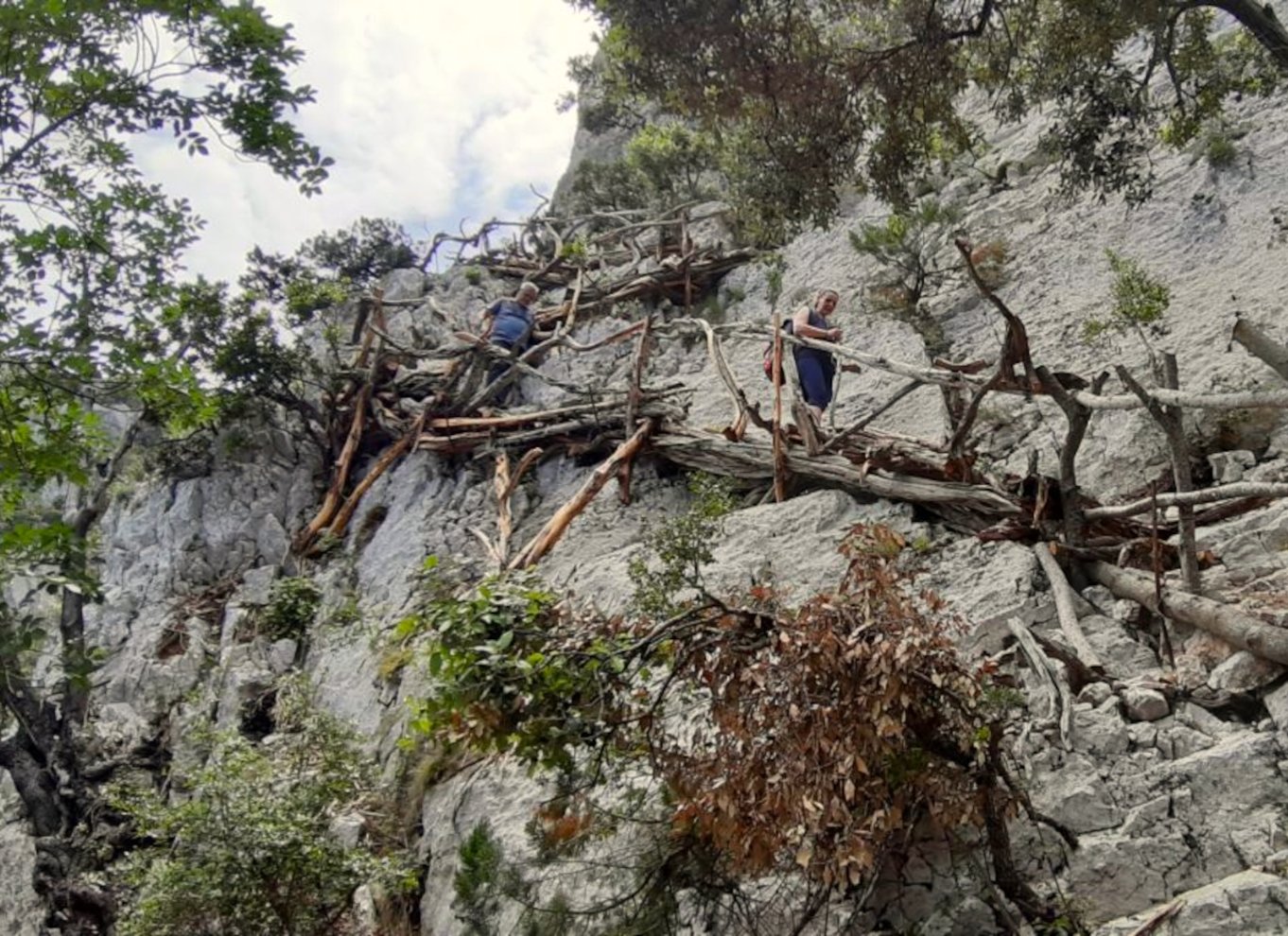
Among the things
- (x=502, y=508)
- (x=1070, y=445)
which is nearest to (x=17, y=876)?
(x=502, y=508)

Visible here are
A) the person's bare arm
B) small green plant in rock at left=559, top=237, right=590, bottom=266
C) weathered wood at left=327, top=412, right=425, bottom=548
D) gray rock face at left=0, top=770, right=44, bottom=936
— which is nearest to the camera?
gray rock face at left=0, top=770, right=44, bottom=936

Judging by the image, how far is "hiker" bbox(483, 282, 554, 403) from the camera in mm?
12586

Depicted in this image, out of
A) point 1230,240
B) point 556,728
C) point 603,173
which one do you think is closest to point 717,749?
point 556,728

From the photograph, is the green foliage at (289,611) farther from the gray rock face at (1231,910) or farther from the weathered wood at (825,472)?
the gray rock face at (1231,910)

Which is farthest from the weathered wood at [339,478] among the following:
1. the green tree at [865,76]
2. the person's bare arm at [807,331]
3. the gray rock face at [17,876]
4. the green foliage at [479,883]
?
the green foliage at [479,883]

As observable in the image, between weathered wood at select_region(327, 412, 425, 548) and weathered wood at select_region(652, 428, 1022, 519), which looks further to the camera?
weathered wood at select_region(327, 412, 425, 548)

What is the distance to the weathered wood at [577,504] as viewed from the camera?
915cm

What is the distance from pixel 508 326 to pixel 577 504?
402 cm

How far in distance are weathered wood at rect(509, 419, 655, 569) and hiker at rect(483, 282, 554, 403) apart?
9.94 ft

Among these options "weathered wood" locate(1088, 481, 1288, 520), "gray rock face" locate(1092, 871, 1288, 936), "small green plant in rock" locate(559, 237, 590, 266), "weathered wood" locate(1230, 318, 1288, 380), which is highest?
"small green plant in rock" locate(559, 237, 590, 266)

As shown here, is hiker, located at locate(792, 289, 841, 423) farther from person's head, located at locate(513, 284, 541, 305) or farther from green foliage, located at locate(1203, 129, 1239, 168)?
person's head, located at locate(513, 284, 541, 305)

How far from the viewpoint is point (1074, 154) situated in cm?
802

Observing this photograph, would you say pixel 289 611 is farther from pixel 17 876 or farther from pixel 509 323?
pixel 509 323

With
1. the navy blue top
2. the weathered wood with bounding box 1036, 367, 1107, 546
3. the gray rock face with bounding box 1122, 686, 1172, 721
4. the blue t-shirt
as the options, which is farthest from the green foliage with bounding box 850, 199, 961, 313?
the gray rock face with bounding box 1122, 686, 1172, 721
